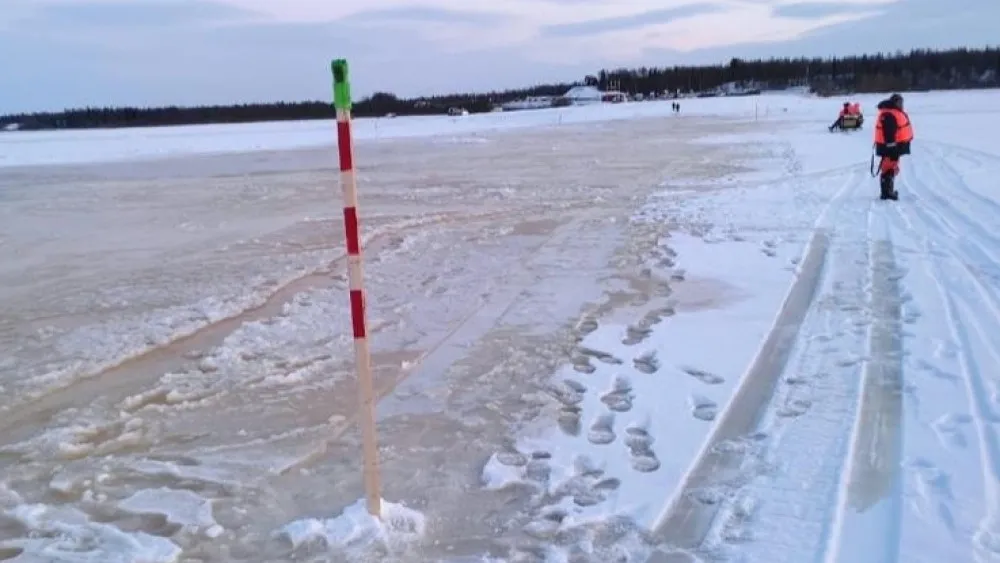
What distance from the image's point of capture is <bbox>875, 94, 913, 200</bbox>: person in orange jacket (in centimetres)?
1384

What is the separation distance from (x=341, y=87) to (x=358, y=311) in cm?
96

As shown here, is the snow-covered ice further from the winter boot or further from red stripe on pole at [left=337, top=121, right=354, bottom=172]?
red stripe on pole at [left=337, top=121, right=354, bottom=172]

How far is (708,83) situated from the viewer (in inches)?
6993

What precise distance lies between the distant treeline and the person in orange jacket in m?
104

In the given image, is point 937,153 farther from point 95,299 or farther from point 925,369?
point 95,299

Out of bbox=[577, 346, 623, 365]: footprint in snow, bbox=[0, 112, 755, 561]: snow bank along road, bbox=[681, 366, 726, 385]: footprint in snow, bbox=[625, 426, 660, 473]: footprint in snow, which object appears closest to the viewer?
bbox=[0, 112, 755, 561]: snow bank along road

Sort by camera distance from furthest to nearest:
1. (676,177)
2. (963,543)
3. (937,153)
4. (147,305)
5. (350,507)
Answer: (937,153), (676,177), (147,305), (350,507), (963,543)

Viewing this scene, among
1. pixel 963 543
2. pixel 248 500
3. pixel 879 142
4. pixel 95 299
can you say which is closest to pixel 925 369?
pixel 963 543

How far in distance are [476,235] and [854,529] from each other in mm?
9021

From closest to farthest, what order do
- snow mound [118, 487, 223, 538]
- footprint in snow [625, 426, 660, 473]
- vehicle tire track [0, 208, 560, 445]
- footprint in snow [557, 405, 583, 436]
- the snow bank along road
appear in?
snow mound [118, 487, 223, 538] < the snow bank along road < footprint in snow [625, 426, 660, 473] < footprint in snow [557, 405, 583, 436] < vehicle tire track [0, 208, 560, 445]

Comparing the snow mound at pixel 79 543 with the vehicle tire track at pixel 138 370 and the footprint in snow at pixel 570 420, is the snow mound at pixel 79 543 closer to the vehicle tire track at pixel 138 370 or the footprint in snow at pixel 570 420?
the vehicle tire track at pixel 138 370

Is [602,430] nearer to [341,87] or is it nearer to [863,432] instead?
[863,432]

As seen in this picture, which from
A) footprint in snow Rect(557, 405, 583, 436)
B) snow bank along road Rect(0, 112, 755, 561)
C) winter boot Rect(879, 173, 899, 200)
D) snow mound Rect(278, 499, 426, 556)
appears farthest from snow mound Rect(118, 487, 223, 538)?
winter boot Rect(879, 173, 899, 200)

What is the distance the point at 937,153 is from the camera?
2106 centimetres
